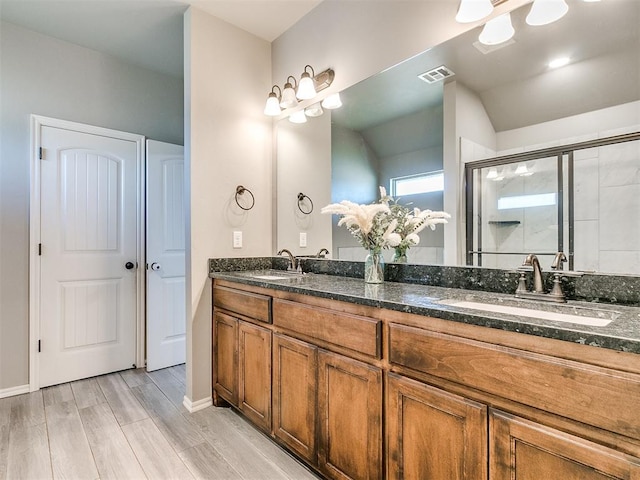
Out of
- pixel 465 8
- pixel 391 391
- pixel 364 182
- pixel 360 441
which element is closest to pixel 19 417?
pixel 360 441

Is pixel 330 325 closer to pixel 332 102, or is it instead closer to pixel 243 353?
pixel 243 353

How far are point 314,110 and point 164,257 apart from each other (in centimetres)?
182

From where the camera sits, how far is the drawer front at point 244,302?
1851 millimetres

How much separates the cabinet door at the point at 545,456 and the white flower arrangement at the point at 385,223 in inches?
37.6

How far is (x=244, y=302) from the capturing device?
2.02m

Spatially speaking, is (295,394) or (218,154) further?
(218,154)

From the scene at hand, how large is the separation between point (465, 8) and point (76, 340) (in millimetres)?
3419

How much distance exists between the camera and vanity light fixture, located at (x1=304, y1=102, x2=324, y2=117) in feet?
8.13

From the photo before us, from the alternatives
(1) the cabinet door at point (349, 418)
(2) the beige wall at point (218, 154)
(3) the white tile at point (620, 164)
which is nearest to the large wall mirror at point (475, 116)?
(3) the white tile at point (620, 164)

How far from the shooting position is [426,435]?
1.14m

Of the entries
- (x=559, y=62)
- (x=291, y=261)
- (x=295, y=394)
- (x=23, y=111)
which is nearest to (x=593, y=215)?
(x=559, y=62)

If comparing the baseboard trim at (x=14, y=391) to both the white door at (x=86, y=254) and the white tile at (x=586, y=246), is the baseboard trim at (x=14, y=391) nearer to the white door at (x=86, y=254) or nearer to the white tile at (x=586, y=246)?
the white door at (x=86, y=254)

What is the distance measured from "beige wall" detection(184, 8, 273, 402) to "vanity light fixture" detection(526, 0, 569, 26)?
184 centimetres

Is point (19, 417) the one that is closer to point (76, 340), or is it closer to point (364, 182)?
point (76, 340)
